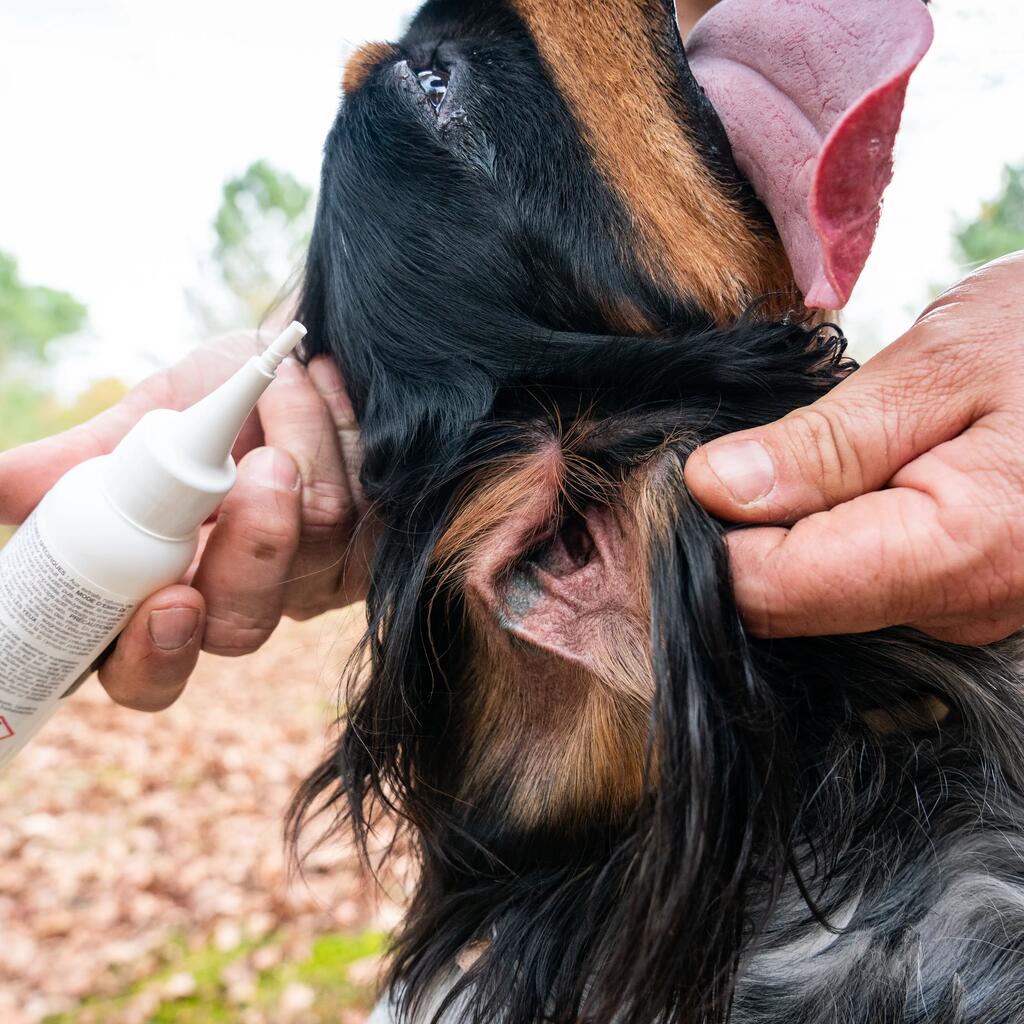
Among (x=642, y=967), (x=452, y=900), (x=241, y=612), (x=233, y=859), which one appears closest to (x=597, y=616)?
(x=642, y=967)

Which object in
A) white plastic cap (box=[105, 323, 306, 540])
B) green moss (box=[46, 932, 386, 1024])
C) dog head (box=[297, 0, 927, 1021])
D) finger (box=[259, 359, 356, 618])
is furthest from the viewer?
green moss (box=[46, 932, 386, 1024])

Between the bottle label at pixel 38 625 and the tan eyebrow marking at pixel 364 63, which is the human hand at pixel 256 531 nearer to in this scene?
the bottle label at pixel 38 625

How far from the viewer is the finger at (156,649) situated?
1.92 meters

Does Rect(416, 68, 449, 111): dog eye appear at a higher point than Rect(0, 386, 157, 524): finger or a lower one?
higher

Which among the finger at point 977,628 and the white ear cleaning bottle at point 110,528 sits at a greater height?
the white ear cleaning bottle at point 110,528

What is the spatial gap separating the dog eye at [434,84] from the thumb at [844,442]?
96 cm

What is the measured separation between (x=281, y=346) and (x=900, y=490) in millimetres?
1095

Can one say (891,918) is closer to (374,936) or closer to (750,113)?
(750,113)

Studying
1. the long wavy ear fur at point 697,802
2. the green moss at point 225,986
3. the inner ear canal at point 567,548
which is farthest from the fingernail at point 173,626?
the green moss at point 225,986

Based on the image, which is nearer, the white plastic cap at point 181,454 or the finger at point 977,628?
the finger at point 977,628

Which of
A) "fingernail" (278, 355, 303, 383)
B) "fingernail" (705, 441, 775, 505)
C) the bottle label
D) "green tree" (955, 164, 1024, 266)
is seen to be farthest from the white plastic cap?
"green tree" (955, 164, 1024, 266)

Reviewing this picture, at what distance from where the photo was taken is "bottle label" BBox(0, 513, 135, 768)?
5.70 feet

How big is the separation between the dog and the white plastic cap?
24cm

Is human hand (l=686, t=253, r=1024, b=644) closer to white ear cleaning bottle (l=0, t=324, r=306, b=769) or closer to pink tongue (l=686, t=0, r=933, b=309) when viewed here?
pink tongue (l=686, t=0, r=933, b=309)
